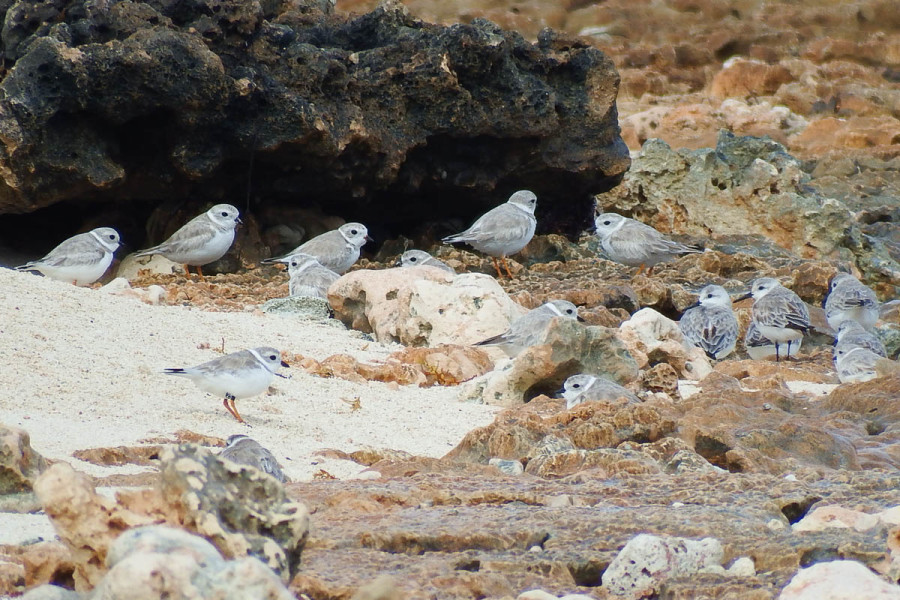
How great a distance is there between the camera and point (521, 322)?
888 centimetres

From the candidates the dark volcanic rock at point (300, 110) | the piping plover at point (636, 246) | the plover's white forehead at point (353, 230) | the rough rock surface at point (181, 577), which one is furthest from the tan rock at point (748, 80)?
the rough rock surface at point (181, 577)

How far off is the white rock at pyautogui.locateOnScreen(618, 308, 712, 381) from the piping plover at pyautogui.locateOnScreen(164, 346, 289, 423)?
3.09 meters

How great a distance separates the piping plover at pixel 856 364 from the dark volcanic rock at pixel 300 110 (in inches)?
195

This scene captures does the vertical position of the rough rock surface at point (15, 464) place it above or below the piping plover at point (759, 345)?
above

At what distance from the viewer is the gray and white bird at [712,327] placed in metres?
10.5

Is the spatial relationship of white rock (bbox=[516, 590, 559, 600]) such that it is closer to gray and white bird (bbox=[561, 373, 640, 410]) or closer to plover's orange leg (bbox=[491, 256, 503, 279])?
gray and white bird (bbox=[561, 373, 640, 410])

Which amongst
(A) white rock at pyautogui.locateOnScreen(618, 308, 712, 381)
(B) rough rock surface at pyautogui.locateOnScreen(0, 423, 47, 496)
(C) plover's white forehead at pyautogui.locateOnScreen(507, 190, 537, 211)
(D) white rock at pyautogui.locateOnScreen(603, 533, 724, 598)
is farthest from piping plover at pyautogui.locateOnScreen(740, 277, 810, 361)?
(B) rough rock surface at pyautogui.locateOnScreen(0, 423, 47, 496)

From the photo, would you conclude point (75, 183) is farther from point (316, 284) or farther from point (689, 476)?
point (689, 476)

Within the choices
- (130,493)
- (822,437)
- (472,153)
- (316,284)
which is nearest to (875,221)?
(472,153)

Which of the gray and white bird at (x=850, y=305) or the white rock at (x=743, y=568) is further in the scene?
the gray and white bird at (x=850, y=305)

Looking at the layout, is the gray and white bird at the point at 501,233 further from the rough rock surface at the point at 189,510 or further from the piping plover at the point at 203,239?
the rough rock surface at the point at 189,510

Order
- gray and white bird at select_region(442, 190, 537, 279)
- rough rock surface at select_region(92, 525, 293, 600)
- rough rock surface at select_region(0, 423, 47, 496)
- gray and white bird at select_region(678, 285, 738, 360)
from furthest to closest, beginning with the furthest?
gray and white bird at select_region(442, 190, 537, 279)
gray and white bird at select_region(678, 285, 738, 360)
rough rock surface at select_region(0, 423, 47, 496)
rough rock surface at select_region(92, 525, 293, 600)

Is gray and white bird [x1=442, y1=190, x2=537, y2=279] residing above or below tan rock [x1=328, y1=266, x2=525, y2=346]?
below

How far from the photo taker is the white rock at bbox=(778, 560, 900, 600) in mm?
2498
